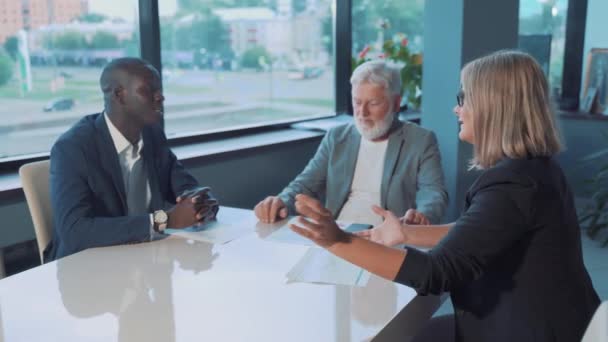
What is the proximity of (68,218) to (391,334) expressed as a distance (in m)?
1.01

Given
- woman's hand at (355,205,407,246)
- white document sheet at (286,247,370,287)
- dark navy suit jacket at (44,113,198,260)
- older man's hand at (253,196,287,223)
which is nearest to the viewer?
white document sheet at (286,247,370,287)

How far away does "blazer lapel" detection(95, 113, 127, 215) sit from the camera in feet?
6.08

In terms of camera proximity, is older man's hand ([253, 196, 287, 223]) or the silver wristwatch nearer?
the silver wristwatch

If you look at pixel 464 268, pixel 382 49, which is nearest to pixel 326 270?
pixel 464 268

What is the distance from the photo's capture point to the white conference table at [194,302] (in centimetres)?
117

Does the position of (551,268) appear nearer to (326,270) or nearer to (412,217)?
(326,270)

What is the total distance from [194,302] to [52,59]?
1.74 m

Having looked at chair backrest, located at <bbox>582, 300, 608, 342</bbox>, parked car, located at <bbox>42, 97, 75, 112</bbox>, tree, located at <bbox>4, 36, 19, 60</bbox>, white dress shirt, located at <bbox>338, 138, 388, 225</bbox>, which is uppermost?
tree, located at <bbox>4, 36, 19, 60</bbox>

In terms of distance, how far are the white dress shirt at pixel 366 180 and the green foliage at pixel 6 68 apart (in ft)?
4.88

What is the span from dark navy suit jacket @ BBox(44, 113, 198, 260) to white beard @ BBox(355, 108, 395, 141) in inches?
36.9

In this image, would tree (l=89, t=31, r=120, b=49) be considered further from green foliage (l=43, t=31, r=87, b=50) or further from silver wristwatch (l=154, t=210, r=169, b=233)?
silver wristwatch (l=154, t=210, r=169, b=233)

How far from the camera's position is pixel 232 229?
1.89 metres

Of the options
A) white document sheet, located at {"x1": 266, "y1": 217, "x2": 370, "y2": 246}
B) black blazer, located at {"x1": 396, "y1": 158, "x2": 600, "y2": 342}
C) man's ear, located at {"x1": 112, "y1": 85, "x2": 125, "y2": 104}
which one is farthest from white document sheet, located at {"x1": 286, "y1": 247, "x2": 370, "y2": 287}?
man's ear, located at {"x1": 112, "y1": 85, "x2": 125, "y2": 104}

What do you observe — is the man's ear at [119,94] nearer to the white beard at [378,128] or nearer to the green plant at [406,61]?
the white beard at [378,128]
